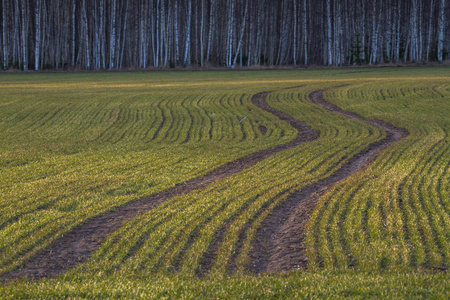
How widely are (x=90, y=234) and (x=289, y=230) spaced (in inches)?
173

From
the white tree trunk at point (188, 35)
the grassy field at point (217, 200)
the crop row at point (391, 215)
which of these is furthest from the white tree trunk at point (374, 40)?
the crop row at point (391, 215)

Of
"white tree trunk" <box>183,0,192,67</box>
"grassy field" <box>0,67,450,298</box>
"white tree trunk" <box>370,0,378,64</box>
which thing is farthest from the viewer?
"white tree trunk" <box>183,0,192,67</box>

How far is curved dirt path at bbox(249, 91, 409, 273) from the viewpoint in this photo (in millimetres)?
9328

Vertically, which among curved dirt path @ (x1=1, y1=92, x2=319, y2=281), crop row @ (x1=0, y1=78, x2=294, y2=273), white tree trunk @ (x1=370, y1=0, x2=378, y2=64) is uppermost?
white tree trunk @ (x1=370, y1=0, x2=378, y2=64)

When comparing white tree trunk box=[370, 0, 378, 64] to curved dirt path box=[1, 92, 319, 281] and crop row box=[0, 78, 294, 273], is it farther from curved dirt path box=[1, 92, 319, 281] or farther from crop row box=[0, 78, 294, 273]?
curved dirt path box=[1, 92, 319, 281]

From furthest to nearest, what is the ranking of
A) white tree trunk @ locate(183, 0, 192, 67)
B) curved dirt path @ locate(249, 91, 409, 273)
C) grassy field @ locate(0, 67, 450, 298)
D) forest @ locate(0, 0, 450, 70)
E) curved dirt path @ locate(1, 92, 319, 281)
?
forest @ locate(0, 0, 450, 70) → white tree trunk @ locate(183, 0, 192, 67) → curved dirt path @ locate(249, 91, 409, 273) → curved dirt path @ locate(1, 92, 319, 281) → grassy field @ locate(0, 67, 450, 298)

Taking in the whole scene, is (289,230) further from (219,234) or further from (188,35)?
(188,35)

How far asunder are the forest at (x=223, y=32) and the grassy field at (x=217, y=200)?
48809mm

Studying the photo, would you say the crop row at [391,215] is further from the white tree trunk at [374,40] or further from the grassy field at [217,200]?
the white tree trunk at [374,40]

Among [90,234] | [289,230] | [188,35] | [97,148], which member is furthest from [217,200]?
[188,35]

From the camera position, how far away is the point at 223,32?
89.8 m

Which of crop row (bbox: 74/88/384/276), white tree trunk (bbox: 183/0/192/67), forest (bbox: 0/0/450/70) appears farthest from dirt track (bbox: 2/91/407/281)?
forest (bbox: 0/0/450/70)

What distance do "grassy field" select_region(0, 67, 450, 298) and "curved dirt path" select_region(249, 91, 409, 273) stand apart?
0.25 metres

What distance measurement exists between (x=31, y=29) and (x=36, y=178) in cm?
8082
